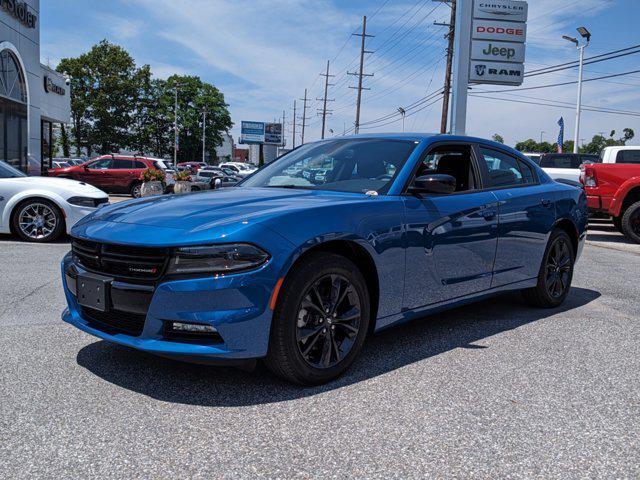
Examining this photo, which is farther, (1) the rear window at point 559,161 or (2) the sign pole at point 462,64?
(2) the sign pole at point 462,64

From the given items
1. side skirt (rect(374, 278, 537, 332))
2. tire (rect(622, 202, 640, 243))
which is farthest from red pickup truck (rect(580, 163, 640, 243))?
side skirt (rect(374, 278, 537, 332))

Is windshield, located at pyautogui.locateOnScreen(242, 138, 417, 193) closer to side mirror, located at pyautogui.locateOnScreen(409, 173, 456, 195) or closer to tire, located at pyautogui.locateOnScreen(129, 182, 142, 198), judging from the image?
side mirror, located at pyautogui.locateOnScreen(409, 173, 456, 195)

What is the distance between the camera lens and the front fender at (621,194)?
1147 cm

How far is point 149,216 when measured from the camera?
3383 millimetres

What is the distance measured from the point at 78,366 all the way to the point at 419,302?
2193 millimetres

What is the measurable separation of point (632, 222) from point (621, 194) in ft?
1.93

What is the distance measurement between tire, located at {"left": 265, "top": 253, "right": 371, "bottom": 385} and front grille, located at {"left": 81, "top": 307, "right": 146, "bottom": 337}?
2.30 feet

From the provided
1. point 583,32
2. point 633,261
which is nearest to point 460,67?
point 583,32

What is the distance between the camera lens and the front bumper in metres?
2.96

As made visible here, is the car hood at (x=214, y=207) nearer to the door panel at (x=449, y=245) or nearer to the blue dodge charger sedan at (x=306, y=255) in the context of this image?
the blue dodge charger sedan at (x=306, y=255)

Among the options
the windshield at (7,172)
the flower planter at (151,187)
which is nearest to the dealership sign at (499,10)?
the flower planter at (151,187)

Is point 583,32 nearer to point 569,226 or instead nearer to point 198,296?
point 569,226

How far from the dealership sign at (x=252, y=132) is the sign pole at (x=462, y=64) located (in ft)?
307

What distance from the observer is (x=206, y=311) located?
2.96 m
